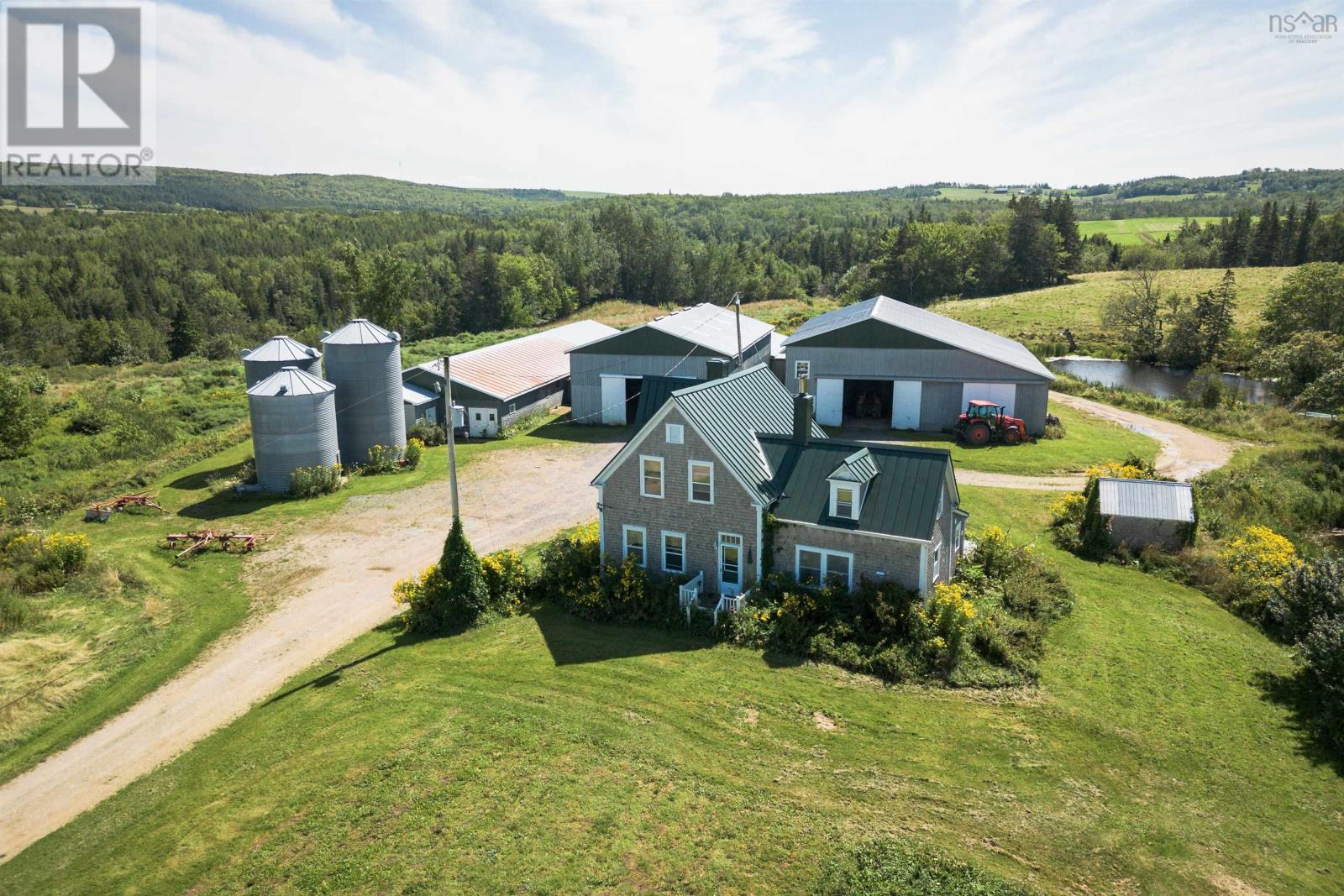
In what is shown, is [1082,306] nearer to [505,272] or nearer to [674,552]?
[505,272]

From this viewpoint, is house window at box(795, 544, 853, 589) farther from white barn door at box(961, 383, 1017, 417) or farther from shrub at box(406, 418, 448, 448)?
shrub at box(406, 418, 448, 448)

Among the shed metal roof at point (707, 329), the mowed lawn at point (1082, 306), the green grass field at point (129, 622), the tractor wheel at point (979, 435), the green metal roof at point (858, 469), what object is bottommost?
the green grass field at point (129, 622)

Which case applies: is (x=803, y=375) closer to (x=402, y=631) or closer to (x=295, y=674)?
(x=402, y=631)

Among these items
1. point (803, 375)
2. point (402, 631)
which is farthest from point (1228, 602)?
point (402, 631)

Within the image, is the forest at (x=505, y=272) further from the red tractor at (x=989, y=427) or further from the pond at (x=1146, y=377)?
the red tractor at (x=989, y=427)

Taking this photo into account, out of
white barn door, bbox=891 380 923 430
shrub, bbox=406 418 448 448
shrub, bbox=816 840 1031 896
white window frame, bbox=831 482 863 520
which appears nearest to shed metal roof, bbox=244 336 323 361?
shrub, bbox=406 418 448 448

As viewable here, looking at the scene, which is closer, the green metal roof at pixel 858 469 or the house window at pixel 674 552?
the green metal roof at pixel 858 469

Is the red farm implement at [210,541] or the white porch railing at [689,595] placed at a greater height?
the white porch railing at [689,595]

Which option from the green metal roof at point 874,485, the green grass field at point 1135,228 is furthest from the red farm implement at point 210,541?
the green grass field at point 1135,228
